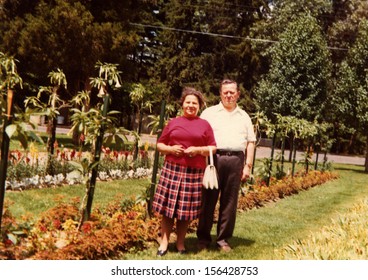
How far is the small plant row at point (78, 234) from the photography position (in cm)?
406

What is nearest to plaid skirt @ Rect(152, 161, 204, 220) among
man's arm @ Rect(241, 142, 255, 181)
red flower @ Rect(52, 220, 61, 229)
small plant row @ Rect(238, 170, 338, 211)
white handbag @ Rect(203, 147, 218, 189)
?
white handbag @ Rect(203, 147, 218, 189)

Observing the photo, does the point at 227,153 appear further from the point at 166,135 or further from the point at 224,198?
the point at 166,135

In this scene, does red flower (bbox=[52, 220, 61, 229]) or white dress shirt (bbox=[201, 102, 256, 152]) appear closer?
red flower (bbox=[52, 220, 61, 229])

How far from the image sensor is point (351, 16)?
26.7m

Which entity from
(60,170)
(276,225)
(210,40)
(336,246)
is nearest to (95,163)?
(336,246)

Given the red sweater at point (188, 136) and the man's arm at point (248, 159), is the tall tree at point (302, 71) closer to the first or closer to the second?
the man's arm at point (248, 159)

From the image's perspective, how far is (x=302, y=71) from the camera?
22609 millimetres

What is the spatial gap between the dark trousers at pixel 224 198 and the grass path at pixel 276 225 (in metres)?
0.21

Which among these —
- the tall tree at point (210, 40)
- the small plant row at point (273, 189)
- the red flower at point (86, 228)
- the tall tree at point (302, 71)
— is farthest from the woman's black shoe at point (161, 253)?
the tall tree at point (210, 40)

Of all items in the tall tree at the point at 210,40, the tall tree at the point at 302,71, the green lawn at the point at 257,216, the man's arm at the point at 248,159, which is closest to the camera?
the man's arm at the point at 248,159

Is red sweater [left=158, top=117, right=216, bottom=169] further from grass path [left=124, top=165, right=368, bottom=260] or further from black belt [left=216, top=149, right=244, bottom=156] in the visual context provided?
grass path [left=124, top=165, right=368, bottom=260]

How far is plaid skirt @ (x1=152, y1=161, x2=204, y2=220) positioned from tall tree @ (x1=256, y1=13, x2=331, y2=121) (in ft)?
61.2

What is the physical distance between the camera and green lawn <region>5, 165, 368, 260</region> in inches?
199
